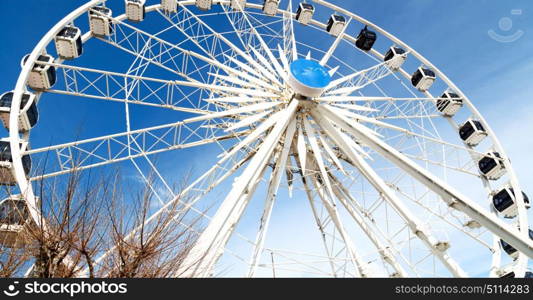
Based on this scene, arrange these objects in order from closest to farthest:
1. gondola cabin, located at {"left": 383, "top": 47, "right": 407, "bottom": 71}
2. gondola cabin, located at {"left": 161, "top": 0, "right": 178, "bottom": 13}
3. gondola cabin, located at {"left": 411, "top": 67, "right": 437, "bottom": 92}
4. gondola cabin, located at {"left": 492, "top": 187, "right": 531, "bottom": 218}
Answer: gondola cabin, located at {"left": 492, "top": 187, "right": 531, "bottom": 218}, gondola cabin, located at {"left": 161, "top": 0, "right": 178, "bottom": 13}, gondola cabin, located at {"left": 411, "top": 67, "right": 437, "bottom": 92}, gondola cabin, located at {"left": 383, "top": 47, "right": 407, "bottom": 71}

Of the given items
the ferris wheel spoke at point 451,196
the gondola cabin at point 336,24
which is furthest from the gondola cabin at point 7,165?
the gondola cabin at point 336,24

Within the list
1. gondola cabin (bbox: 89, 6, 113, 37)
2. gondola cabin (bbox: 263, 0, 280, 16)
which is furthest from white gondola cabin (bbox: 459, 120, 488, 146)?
gondola cabin (bbox: 89, 6, 113, 37)

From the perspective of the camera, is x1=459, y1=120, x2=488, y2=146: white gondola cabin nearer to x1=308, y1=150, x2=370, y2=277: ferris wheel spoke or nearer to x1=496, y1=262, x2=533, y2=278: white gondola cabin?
x1=496, y1=262, x2=533, y2=278: white gondola cabin

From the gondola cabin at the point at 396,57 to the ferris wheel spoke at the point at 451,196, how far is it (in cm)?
895

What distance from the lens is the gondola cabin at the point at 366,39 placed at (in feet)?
66.7

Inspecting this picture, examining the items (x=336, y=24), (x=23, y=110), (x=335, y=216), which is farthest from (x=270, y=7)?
(x=23, y=110)

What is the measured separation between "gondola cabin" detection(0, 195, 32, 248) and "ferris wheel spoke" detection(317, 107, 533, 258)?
9.64 m

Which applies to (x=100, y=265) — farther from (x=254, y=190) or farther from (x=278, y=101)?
(x=278, y=101)

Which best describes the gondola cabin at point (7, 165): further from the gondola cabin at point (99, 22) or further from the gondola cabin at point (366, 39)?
the gondola cabin at point (366, 39)

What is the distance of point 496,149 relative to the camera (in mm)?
18391

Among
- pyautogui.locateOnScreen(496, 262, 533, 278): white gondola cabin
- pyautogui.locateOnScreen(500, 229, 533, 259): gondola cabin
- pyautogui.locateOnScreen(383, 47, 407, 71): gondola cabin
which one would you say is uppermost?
pyautogui.locateOnScreen(383, 47, 407, 71): gondola cabin

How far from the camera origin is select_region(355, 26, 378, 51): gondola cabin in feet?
66.7

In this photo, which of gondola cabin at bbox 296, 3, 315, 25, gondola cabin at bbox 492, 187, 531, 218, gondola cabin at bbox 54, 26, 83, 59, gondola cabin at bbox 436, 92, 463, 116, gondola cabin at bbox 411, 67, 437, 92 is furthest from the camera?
gondola cabin at bbox 296, 3, 315, 25

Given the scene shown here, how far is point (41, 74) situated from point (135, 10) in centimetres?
551
